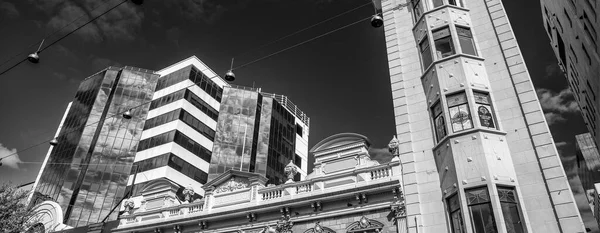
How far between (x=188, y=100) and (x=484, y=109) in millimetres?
39492

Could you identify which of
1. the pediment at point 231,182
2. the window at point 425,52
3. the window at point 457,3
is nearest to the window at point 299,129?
the pediment at point 231,182

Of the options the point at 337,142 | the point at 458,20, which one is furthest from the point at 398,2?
the point at 337,142

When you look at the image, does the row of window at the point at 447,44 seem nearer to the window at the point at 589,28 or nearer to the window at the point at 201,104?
the window at the point at 589,28

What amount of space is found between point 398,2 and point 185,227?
56.2ft

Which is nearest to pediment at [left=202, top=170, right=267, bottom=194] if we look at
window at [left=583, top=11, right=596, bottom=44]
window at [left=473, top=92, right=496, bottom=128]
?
window at [left=473, top=92, right=496, bottom=128]

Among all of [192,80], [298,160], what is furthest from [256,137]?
[192,80]

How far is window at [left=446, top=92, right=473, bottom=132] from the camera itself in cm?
1339

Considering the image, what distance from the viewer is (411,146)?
1463 centimetres

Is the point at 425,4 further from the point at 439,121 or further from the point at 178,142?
the point at 178,142

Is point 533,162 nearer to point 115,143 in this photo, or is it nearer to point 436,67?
point 436,67

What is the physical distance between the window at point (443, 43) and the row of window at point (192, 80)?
3868 cm

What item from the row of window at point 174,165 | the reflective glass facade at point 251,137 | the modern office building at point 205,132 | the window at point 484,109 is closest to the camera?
the window at point 484,109

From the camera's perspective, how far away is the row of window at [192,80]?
49.7 metres

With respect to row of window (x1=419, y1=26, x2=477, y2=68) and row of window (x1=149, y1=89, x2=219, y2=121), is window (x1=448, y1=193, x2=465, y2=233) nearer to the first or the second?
row of window (x1=419, y1=26, x2=477, y2=68)
